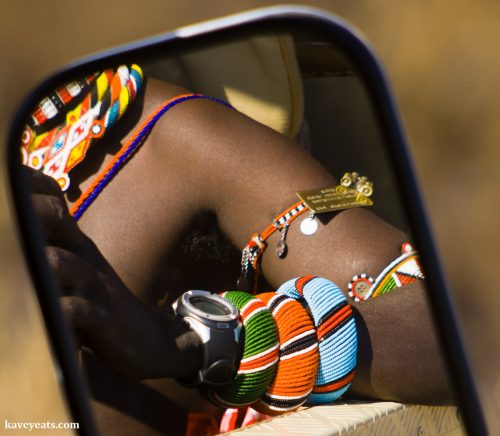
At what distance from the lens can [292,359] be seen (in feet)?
3.10

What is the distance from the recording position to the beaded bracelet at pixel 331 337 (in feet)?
3.17

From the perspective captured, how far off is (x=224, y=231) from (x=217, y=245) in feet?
0.06

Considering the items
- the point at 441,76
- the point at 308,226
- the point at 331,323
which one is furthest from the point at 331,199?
the point at 441,76

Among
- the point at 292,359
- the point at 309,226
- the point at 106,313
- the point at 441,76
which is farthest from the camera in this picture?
the point at 441,76

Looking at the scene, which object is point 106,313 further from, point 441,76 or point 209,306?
point 441,76

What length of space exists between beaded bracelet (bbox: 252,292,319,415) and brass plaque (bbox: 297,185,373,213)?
151 mm

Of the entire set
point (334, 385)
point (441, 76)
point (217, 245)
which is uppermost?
point (217, 245)

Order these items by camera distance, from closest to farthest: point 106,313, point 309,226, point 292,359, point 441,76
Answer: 1. point 106,313
2. point 292,359
3. point 309,226
4. point 441,76

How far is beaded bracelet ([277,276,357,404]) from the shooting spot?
97cm

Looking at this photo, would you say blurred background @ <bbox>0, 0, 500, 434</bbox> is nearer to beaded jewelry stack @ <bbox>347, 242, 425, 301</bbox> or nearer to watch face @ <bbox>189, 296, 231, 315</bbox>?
beaded jewelry stack @ <bbox>347, 242, 425, 301</bbox>

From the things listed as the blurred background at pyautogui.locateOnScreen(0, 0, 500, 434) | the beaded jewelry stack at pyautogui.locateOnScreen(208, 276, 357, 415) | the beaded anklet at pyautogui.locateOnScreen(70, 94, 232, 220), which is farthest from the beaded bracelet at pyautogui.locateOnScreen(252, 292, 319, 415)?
the blurred background at pyautogui.locateOnScreen(0, 0, 500, 434)

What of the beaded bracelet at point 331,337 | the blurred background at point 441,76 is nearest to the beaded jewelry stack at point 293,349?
the beaded bracelet at point 331,337

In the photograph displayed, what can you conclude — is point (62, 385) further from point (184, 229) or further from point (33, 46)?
point (33, 46)

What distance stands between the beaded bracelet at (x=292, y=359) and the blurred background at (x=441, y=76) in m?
2.44
